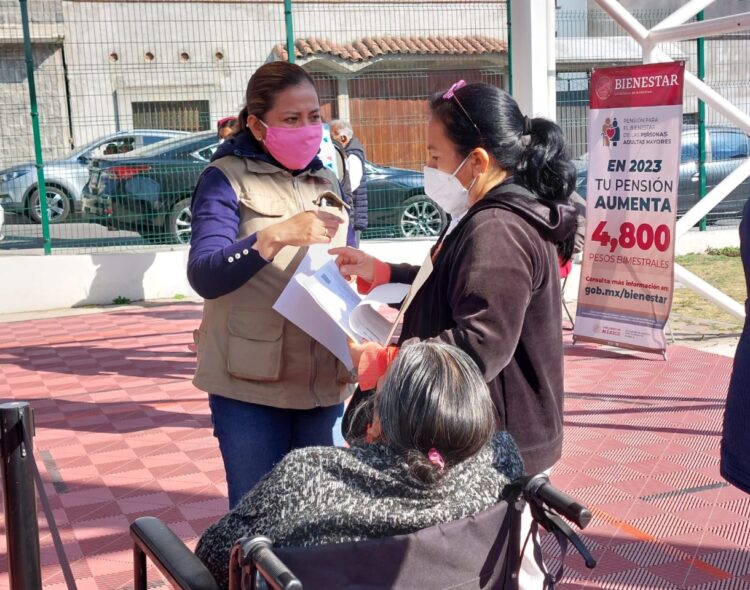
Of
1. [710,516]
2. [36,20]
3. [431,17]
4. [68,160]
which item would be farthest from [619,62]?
[36,20]

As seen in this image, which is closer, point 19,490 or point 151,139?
point 19,490

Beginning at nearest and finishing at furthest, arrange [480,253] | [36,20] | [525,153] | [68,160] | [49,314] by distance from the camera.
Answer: [480,253], [525,153], [49,314], [68,160], [36,20]

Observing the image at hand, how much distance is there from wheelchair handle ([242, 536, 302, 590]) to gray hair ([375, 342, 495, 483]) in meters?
0.33

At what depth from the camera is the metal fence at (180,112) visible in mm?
11047

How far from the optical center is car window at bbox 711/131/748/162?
12.8m

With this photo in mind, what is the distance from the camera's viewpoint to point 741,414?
2189 millimetres

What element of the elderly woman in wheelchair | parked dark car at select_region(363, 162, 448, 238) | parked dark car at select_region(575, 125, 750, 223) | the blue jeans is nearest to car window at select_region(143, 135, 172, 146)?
parked dark car at select_region(363, 162, 448, 238)

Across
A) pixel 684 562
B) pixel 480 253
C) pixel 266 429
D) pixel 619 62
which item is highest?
→ pixel 619 62

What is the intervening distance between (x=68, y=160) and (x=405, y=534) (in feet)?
33.2

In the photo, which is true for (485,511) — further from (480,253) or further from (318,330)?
(318,330)

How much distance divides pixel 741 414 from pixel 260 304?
1.34m

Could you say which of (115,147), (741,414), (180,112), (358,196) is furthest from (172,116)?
(741,414)

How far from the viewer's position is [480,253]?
224 centimetres

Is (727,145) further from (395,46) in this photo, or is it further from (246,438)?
(246,438)
